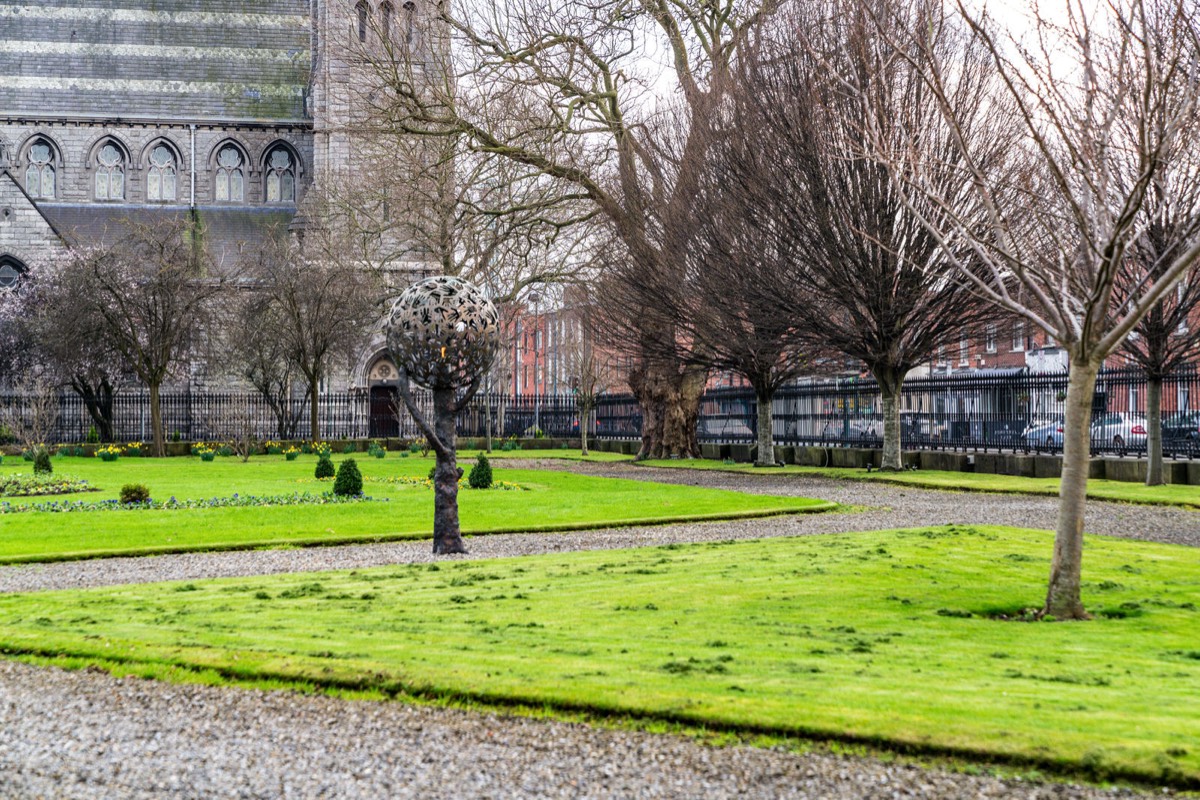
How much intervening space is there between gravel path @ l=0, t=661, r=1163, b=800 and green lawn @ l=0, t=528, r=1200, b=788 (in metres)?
0.29

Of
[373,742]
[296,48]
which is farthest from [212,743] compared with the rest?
[296,48]

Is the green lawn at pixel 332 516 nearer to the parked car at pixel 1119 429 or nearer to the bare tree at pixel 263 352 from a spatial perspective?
the parked car at pixel 1119 429

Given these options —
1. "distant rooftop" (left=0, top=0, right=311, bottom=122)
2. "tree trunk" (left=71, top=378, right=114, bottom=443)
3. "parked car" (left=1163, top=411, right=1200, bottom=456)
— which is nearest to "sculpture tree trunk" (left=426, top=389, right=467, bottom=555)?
"parked car" (left=1163, top=411, right=1200, bottom=456)

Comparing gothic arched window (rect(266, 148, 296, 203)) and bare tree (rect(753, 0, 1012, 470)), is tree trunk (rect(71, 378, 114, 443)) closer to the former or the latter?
gothic arched window (rect(266, 148, 296, 203))

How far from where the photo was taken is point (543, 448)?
4675 cm

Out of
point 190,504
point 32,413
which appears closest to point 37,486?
point 190,504

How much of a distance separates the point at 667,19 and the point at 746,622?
25.4m

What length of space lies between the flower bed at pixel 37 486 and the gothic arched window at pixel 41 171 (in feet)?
146

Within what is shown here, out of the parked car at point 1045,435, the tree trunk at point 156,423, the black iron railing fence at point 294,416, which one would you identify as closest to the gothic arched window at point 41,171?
the black iron railing fence at point 294,416

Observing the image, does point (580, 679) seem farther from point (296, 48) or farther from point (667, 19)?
point (296, 48)

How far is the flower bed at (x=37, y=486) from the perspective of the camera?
20328 millimetres

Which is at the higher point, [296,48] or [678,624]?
[296,48]

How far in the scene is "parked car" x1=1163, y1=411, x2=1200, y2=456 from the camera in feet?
73.2

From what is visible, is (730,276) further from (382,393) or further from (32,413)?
(382,393)
